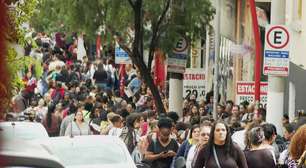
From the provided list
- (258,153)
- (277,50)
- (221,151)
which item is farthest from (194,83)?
(221,151)

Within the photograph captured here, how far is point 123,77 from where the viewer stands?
38.5m

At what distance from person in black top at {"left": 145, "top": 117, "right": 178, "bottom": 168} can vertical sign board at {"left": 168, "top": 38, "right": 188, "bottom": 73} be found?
1001cm

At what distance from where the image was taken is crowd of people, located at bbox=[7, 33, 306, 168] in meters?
10.8

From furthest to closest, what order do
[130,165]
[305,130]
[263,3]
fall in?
[263,3] → [130,165] → [305,130]

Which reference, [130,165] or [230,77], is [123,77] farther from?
[130,165]

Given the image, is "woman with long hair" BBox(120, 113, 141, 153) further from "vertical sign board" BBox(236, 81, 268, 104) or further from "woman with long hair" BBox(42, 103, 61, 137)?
"vertical sign board" BBox(236, 81, 268, 104)

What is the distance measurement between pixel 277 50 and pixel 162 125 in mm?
4349

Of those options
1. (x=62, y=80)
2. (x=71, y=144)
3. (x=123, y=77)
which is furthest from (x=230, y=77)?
(x=71, y=144)

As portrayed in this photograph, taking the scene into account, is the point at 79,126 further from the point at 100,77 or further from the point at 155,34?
the point at 100,77

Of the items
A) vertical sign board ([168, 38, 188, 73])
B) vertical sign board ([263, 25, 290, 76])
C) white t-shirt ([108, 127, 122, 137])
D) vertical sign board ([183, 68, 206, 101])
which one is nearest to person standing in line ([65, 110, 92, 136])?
white t-shirt ([108, 127, 122, 137])

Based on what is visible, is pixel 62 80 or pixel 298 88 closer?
pixel 298 88

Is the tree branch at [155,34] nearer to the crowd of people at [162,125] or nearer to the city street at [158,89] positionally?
the city street at [158,89]

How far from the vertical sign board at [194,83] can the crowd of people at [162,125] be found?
9.7 inches

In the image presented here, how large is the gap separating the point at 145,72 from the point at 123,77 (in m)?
14.9
